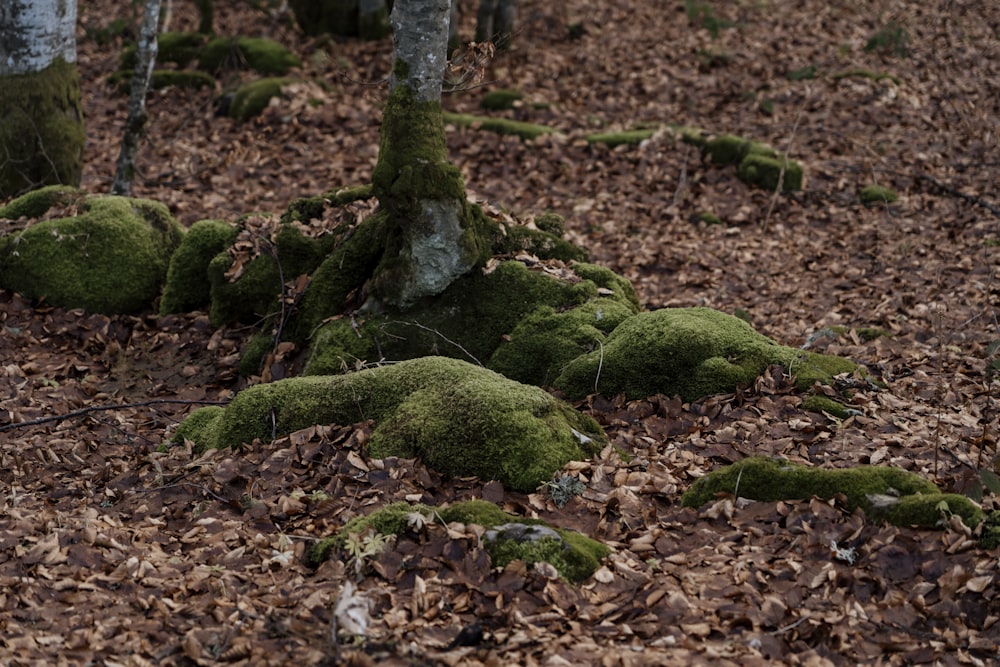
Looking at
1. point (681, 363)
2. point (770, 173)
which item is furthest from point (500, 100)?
point (681, 363)

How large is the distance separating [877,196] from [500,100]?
5953mm

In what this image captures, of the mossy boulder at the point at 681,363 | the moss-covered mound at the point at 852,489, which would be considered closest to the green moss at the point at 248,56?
the mossy boulder at the point at 681,363

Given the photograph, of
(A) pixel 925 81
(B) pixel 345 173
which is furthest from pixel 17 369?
(A) pixel 925 81

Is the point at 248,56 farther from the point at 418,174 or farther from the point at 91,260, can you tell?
the point at 418,174

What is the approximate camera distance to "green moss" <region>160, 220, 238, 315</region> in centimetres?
865

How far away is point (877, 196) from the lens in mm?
11555

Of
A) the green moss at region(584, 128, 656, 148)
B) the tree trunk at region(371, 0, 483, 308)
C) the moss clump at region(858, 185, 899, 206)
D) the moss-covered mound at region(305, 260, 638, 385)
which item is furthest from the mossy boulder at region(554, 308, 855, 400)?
the green moss at region(584, 128, 656, 148)

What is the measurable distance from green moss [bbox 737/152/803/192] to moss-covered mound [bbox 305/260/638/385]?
5368 mm

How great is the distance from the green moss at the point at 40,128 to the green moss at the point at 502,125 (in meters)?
5.07

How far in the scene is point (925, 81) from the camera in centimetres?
1452

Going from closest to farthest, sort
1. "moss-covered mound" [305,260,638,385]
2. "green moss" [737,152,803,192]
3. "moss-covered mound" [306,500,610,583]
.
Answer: "moss-covered mound" [306,500,610,583], "moss-covered mound" [305,260,638,385], "green moss" [737,152,803,192]

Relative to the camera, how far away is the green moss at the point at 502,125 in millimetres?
13164

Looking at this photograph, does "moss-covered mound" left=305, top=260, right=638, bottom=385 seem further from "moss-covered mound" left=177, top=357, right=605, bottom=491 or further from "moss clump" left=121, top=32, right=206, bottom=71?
"moss clump" left=121, top=32, right=206, bottom=71

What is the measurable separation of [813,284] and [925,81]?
6.66 m
